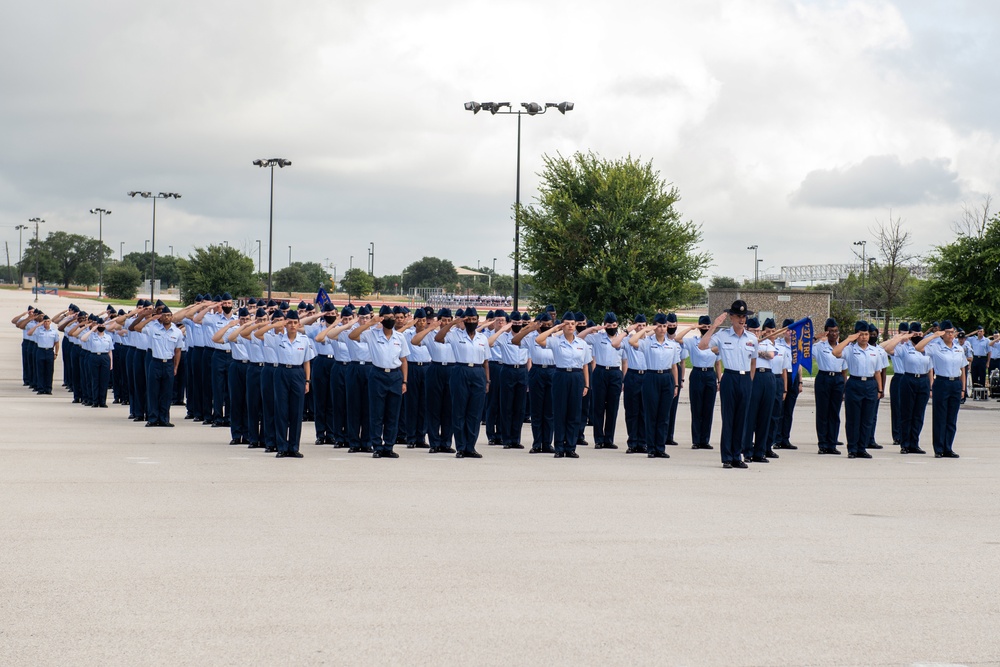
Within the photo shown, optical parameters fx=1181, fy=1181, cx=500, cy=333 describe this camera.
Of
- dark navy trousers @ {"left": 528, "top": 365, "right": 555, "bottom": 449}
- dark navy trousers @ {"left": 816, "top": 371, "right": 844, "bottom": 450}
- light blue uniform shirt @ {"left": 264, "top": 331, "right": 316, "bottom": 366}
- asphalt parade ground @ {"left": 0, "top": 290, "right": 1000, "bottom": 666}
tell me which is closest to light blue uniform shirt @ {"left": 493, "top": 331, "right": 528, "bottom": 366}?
dark navy trousers @ {"left": 528, "top": 365, "right": 555, "bottom": 449}

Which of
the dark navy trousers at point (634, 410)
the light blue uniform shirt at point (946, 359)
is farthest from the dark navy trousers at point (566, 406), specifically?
the light blue uniform shirt at point (946, 359)

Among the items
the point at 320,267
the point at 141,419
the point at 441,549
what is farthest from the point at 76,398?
the point at 320,267

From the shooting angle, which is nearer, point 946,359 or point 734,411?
point 734,411

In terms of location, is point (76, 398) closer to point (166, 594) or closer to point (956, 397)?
point (956, 397)

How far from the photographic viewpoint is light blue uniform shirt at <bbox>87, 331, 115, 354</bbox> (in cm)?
2200

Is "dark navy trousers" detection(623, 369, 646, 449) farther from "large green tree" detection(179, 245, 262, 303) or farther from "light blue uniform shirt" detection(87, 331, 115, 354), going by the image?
"large green tree" detection(179, 245, 262, 303)

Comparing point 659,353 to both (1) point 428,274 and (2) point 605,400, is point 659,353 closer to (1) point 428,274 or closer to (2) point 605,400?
(2) point 605,400

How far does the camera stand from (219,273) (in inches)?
2844

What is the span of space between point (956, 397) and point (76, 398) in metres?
16.6

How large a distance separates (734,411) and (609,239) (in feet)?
78.7

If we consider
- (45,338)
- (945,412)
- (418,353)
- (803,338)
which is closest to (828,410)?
(945,412)

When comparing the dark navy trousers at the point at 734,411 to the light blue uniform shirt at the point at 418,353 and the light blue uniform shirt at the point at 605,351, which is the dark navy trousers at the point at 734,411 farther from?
the light blue uniform shirt at the point at 418,353

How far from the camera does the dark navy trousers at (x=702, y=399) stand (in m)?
15.5

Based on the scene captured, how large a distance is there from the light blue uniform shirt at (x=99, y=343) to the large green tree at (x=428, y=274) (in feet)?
453
